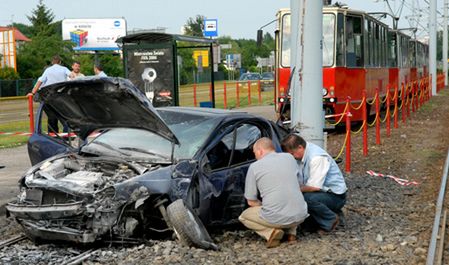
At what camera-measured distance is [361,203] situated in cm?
971

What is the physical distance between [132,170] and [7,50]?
2336 inches

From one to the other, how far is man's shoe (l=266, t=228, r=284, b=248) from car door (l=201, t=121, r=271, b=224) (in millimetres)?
688

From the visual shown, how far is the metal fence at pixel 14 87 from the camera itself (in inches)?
2142

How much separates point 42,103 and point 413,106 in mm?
22638

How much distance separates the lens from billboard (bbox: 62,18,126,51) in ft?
218

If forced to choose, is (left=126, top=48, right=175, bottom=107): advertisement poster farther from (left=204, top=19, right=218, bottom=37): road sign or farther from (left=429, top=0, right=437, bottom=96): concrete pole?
(left=429, top=0, right=437, bottom=96): concrete pole

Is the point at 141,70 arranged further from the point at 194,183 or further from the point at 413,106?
the point at 413,106

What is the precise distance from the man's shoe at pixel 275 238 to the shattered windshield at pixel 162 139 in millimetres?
1164

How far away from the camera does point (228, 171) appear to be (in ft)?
25.3

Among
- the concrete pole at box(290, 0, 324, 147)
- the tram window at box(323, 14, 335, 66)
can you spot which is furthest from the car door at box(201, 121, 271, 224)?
the tram window at box(323, 14, 335, 66)

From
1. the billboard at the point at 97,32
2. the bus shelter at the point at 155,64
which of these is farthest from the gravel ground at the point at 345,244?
the billboard at the point at 97,32

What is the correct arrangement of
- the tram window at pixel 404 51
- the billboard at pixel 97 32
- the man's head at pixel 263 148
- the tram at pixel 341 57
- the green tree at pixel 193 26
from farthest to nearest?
the green tree at pixel 193 26 → the billboard at pixel 97 32 → the tram window at pixel 404 51 → the tram at pixel 341 57 → the man's head at pixel 263 148

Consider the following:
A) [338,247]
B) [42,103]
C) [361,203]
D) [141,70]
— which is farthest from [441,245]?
[141,70]

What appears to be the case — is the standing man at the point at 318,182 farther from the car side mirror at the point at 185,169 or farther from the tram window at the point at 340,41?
the tram window at the point at 340,41
